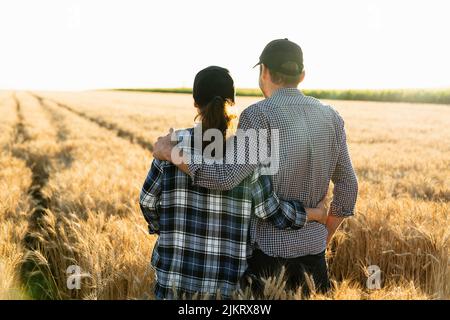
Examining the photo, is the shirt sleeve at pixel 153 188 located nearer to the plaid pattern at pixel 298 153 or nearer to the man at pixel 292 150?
the man at pixel 292 150

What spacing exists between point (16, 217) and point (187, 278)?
97.9 inches

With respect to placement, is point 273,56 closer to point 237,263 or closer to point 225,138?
point 225,138

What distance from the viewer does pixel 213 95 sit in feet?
6.66

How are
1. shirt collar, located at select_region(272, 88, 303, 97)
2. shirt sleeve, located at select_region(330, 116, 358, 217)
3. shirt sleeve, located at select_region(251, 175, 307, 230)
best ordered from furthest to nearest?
shirt sleeve, located at select_region(330, 116, 358, 217) → shirt collar, located at select_region(272, 88, 303, 97) → shirt sleeve, located at select_region(251, 175, 307, 230)

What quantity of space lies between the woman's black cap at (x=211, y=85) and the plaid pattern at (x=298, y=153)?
0.13 m

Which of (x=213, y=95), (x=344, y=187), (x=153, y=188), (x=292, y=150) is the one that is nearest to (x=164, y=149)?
(x=153, y=188)

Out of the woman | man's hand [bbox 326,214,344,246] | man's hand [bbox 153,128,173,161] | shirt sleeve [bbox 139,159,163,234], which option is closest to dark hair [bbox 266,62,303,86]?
the woman

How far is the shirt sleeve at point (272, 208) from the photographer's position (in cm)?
208

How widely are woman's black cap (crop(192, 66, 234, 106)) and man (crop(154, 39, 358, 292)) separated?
135 mm

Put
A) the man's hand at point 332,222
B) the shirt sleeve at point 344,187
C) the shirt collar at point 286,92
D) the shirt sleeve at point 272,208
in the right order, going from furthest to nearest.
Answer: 1. the man's hand at point 332,222
2. the shirt sleeve at point 344,187
3. the shirt collar at point 286,92
4. the shirt sleeve at point 272,208

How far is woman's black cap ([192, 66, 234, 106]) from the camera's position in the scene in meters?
2.02

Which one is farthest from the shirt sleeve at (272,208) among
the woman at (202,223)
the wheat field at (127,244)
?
the wheat field at (127,244)

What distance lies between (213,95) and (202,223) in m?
0.54

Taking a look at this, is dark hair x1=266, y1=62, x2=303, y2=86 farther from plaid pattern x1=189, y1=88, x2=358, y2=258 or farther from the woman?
the woman
